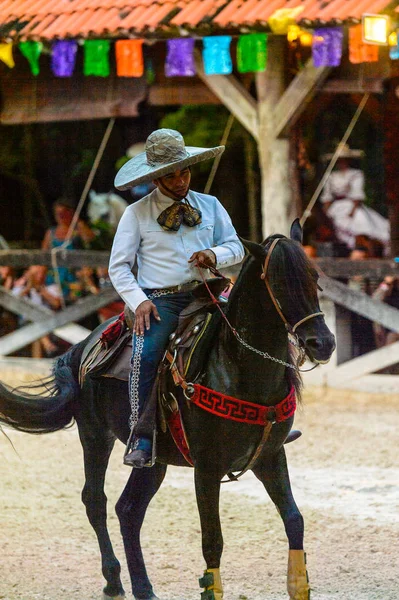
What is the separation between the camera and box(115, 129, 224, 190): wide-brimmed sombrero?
5262mm

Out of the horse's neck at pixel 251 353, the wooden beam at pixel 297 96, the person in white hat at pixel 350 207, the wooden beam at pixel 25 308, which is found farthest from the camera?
the wooden beam at pixel 25 308

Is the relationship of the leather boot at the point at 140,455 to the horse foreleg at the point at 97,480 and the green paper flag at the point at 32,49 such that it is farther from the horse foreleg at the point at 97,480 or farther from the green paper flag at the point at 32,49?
the green paper flag at the point at 32,49

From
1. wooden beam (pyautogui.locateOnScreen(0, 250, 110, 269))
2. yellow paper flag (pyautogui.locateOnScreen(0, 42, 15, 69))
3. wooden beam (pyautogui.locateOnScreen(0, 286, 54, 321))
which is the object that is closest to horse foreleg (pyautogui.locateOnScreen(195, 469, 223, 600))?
wooden beam (pyautogui.locateOnScreen(0, 250, 110, 269))

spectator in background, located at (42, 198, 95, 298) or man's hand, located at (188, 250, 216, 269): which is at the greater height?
man's hand, located at (188, 250, 216, 269)

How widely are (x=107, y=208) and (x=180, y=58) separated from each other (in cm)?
275

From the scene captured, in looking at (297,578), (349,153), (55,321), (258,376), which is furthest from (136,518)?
(349,153)

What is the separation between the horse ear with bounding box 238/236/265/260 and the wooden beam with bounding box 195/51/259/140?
669 centimetres

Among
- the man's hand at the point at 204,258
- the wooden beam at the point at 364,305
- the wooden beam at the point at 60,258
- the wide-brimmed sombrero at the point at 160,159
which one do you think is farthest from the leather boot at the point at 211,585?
the wooden beam at the point at 60,258

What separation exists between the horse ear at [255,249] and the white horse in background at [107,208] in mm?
8552

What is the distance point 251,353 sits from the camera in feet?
16.4

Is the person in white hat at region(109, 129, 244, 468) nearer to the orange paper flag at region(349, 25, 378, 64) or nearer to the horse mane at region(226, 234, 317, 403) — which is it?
the horse mane at region(226, 234, 317, 403)

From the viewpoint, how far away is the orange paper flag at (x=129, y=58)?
1134cm

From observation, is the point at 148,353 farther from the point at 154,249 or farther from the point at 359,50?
the point at 359,50

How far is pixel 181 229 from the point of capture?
17.7 ft
